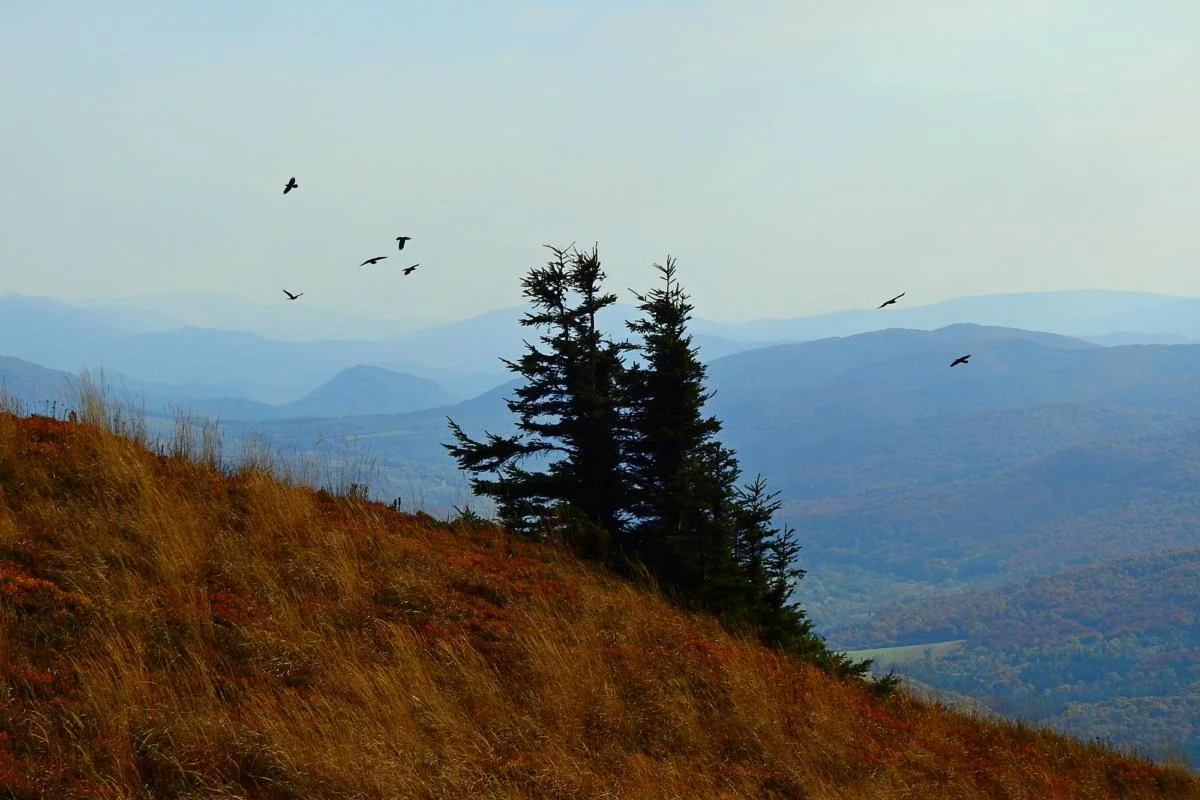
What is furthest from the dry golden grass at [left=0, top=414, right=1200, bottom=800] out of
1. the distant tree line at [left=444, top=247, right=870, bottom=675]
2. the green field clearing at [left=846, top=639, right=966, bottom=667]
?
the green field clearing at [left=846, top=639, right=966, bottom=667]

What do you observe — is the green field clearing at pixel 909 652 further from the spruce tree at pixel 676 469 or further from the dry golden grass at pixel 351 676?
the dry golden grass at pixel 351 676

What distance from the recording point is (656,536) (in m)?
14.4

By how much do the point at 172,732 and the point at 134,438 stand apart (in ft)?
23.8

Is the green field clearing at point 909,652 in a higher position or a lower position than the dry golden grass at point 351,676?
lower

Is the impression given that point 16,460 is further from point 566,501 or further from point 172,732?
point 566,501

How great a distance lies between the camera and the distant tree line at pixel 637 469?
13875 mm

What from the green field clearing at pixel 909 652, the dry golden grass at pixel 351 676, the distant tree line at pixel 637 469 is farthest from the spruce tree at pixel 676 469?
the green field clearing at pixel 909 652

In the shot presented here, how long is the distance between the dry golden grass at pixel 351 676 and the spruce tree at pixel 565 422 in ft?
14.7

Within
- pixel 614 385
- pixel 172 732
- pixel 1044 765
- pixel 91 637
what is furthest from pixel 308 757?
pixel 614 385

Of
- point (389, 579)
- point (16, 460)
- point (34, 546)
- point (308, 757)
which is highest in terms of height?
point (16, 460)

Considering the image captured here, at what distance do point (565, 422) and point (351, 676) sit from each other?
9819mm

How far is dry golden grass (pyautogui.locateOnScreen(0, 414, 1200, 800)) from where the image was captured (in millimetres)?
5461

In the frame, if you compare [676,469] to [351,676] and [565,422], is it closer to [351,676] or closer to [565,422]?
[565,422]

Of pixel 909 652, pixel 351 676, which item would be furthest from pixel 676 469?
pixel 909 652
